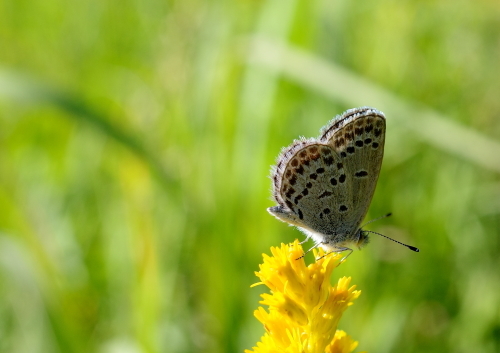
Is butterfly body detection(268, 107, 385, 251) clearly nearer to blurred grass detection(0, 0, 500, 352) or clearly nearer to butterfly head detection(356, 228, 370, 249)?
butterfly head detection(356, 228, 370, 249)

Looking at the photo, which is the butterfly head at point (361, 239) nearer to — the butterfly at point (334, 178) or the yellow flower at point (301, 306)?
the butterfly at point (334, 178)

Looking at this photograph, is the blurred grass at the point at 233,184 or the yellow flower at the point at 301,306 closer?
the yellow flower at the point at 301,306

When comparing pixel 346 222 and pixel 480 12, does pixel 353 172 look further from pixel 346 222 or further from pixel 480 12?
pixel 480 12

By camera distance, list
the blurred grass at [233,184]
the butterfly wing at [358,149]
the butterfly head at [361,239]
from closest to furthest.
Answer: the butterfly wing at [358,149], the butterfly head at [361,239], the blurred grass at [233,184]

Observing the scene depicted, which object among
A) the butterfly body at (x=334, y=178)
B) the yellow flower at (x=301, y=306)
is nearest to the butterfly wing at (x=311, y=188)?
the butterfly body at (x=334, y=178)

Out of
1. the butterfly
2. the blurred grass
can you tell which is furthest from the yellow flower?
the blurred grass

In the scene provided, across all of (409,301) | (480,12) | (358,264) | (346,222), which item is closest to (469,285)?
(409,301)

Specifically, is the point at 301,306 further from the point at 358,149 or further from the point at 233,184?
the point at 233,184
